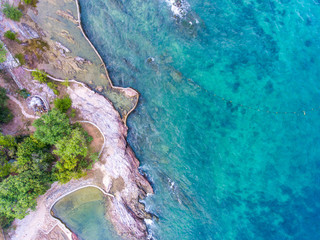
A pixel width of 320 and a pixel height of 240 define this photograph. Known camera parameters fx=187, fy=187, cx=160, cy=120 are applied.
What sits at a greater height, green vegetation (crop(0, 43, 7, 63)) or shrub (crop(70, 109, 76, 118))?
green vegetation (crop(0, 43, 7, 63))

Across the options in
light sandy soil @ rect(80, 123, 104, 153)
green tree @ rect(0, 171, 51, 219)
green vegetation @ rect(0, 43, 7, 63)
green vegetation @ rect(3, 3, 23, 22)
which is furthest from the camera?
light sandy soil @ rect(80, 123, 104, 153)

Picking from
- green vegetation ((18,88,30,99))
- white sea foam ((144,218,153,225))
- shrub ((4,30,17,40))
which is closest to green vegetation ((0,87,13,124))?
green vegetation ((18,88,30,99))

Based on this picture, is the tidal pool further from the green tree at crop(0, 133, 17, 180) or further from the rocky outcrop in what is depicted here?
the green tree at crop(0, 133, 17, 180)

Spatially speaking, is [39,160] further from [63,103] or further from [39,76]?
[39,76]

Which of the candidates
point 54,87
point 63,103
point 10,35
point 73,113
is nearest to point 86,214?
point 73,113

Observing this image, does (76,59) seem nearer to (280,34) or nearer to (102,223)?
(102,223)

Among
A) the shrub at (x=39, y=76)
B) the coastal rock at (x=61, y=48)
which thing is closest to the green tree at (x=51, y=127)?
the shrub at (x=39, y=76)

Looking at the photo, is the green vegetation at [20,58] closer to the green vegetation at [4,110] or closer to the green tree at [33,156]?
the green vegetation at [4,110]
